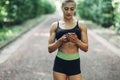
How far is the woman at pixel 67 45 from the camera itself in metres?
4.79

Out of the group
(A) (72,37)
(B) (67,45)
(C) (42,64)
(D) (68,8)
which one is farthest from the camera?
(C) (42,64)

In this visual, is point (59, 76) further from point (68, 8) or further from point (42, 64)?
point (42, 64)

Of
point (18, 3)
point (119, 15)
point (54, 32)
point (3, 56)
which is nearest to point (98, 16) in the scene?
point (18, 3)

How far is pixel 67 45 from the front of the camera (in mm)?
4855

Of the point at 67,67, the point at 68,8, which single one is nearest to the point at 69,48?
the point at 67,67

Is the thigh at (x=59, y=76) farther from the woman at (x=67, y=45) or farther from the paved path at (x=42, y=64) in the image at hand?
the paved path at (x=42, y=64)

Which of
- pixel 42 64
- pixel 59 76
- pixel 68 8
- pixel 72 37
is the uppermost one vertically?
pixel 68 8

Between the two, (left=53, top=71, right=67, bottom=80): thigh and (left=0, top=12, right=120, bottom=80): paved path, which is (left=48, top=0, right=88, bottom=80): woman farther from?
(left=0, top=12, right=120, bottom=80): paved path

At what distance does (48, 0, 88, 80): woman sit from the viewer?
15.7 feet

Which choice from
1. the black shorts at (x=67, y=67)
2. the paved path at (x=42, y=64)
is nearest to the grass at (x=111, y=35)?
the paved path at (x=42, y=64)

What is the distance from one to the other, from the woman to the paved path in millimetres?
4697

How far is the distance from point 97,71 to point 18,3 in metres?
20.0

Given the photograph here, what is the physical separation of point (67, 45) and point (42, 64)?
7088 millimetres

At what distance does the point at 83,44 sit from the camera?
4820mm
